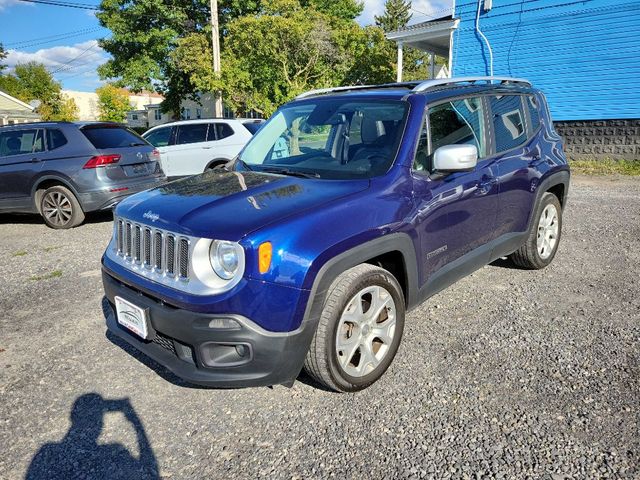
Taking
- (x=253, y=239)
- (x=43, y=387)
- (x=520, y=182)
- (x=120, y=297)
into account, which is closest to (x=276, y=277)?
(x=253, y=239)

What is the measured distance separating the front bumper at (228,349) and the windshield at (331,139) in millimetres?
1213

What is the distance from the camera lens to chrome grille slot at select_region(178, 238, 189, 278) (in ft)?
8.30

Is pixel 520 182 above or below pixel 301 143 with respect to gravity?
below

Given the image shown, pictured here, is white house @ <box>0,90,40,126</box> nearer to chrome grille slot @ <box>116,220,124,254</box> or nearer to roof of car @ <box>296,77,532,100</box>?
roof of car @ <box>296,77,532,100</box>

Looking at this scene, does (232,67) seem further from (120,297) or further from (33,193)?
(120,297)

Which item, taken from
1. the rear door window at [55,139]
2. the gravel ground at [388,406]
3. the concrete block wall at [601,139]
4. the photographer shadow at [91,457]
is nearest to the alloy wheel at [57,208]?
the rear door window at [55,139]

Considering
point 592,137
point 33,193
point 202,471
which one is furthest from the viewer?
point 592,137

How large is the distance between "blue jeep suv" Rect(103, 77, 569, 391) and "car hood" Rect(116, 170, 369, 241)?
1cm

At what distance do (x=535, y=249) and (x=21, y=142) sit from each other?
7.68m

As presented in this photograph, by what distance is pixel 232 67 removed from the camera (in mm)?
20016

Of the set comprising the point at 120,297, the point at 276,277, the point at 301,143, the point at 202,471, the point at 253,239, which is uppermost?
the point at 301,143

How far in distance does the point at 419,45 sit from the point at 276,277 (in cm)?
1833

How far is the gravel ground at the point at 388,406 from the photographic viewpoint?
234 centimetres

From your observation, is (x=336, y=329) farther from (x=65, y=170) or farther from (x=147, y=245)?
(x=65, y=170)
